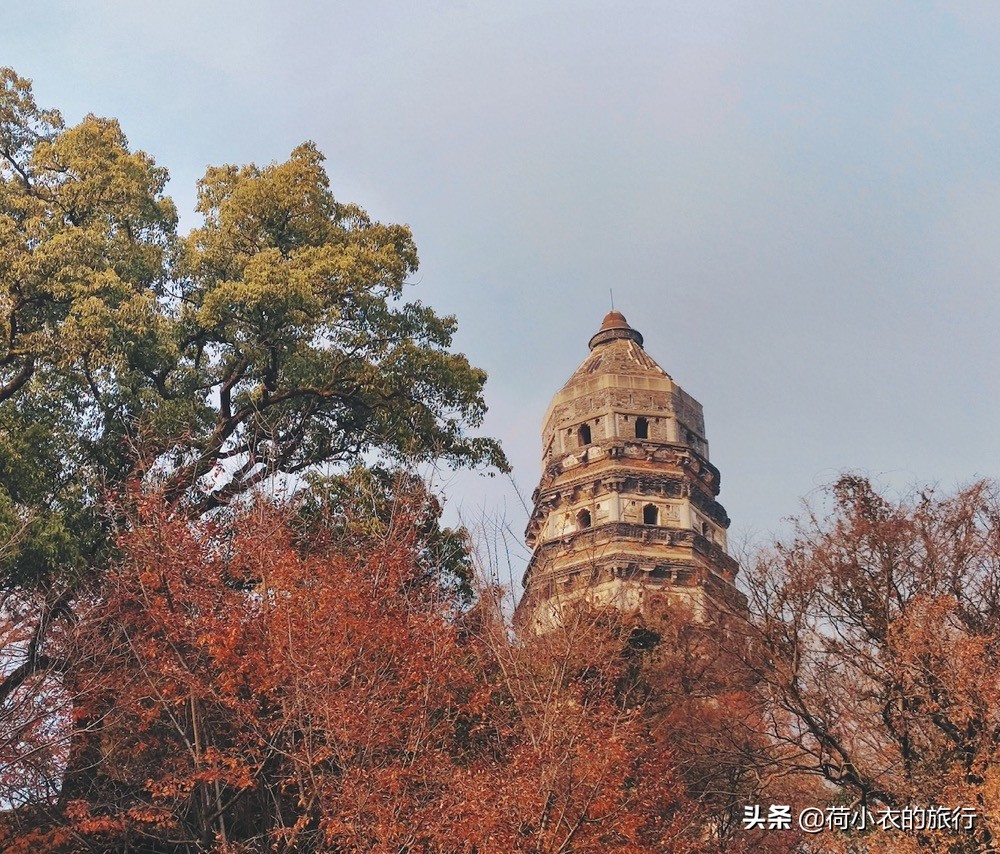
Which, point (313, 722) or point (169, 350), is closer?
point (313, 722)

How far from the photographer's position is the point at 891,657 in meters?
15.1

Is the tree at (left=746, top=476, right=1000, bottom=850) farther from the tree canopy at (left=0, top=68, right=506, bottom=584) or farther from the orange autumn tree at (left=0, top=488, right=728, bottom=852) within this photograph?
the tree canopy at (left=0, top=68, right=506, bottom=584)

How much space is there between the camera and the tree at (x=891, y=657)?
14172mm

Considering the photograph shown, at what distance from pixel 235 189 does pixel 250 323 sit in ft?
8.88

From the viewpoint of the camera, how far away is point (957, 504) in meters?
16.6

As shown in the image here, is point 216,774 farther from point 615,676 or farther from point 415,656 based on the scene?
point 615,676

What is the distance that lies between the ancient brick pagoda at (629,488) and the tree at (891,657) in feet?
36.6

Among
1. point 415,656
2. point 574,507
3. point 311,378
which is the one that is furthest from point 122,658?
point 574,507

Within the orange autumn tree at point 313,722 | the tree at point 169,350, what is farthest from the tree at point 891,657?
the tree at point 169,350

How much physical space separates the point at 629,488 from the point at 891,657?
1645 centimetres

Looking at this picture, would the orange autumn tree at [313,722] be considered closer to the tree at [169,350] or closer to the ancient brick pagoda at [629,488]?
the tree at [169,350]

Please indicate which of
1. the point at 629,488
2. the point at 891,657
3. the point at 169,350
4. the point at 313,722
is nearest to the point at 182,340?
the point at 169,350

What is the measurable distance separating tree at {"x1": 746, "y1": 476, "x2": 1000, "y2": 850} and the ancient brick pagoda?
11.2m

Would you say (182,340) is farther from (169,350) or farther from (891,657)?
(891,657)
